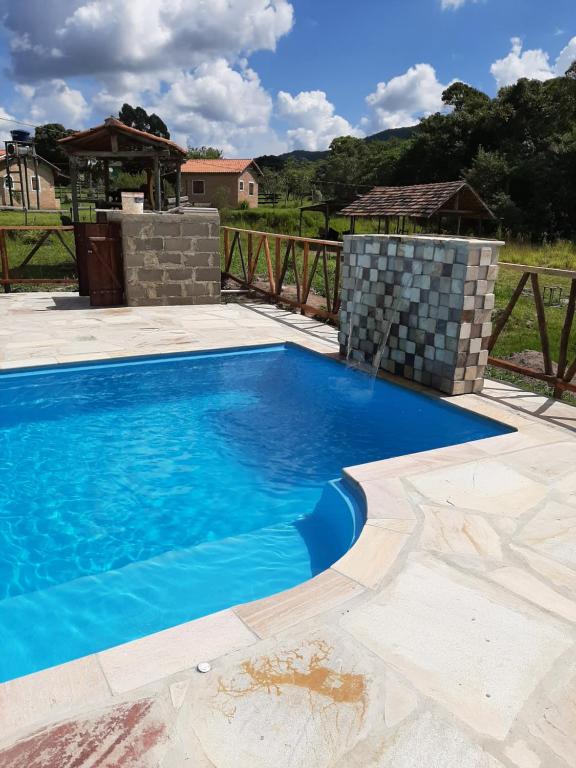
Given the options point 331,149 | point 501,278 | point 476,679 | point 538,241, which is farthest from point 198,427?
point 331,149

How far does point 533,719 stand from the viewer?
1.91 metres

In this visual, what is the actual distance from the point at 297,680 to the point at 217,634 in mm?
410

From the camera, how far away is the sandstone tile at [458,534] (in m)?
2.92

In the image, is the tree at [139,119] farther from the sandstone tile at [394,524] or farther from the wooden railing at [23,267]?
the sandstone tile at [394,524]

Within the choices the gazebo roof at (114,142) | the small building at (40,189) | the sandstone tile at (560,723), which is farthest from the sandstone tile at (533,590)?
the small building at (40,189)

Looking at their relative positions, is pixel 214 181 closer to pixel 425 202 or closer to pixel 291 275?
pixel 425 202

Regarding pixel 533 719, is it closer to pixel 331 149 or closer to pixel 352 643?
pixel 352 643

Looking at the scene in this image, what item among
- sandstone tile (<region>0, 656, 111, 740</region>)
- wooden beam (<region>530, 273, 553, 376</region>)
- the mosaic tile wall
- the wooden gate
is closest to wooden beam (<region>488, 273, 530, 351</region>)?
wooden beam (<region>530, 273, 553, 376</region>)

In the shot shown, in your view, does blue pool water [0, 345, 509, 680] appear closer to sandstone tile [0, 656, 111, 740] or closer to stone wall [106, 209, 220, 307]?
sandstone tile [0, 656, 111, 740]

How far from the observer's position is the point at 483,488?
12.0 ft

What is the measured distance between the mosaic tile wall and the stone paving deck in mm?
2324

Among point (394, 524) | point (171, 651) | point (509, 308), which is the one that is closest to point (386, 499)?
point (394, 524)

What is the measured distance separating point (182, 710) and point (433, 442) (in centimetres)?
349

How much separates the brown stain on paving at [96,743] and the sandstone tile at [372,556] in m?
1.13
